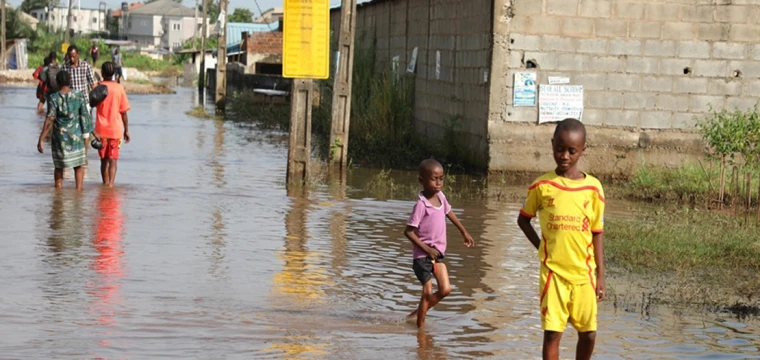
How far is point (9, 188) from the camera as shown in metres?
14.0

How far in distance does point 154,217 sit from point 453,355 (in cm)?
585

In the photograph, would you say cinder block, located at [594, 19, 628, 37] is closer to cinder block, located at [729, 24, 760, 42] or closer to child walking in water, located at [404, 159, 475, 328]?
cinder block, located at [729, 24, 760, 42]

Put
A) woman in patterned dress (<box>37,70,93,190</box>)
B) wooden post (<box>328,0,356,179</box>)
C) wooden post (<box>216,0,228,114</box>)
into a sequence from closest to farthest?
1. woman in patterned dress (<box>37,70,93,190</box>)
2. wooden post (<box>328,0,356,179</box>)
3. wooden post (<box>216,0,228,114</box>)

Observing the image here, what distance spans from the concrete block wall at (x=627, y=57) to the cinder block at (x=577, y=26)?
0.01m

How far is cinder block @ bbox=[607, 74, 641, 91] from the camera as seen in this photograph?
16.5 m

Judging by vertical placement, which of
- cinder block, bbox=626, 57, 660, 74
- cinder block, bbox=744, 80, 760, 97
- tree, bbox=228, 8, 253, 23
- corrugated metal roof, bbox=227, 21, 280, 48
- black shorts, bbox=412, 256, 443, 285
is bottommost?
black shorts, bbox=412, 256, 443, 285

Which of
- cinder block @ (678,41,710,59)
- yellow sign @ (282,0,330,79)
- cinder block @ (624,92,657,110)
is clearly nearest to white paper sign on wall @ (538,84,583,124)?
cinder block @ (624,92,657,110)

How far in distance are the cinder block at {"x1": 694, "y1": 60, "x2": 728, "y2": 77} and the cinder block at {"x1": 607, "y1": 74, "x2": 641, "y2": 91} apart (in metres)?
0.85

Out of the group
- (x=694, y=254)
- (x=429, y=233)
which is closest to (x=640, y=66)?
(x=694, y=254)

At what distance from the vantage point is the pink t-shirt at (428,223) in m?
7.44

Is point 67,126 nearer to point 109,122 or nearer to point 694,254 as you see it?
point 109,122

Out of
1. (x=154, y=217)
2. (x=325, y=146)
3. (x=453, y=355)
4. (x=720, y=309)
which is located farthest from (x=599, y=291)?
(x=325, y=146)

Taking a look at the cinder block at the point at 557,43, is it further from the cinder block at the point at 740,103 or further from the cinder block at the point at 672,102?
the cinder block at the point at 740,103

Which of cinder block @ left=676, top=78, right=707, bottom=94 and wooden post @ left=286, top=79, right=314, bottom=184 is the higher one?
cinder block @ left=676, top=78, right=707, bottom=94
